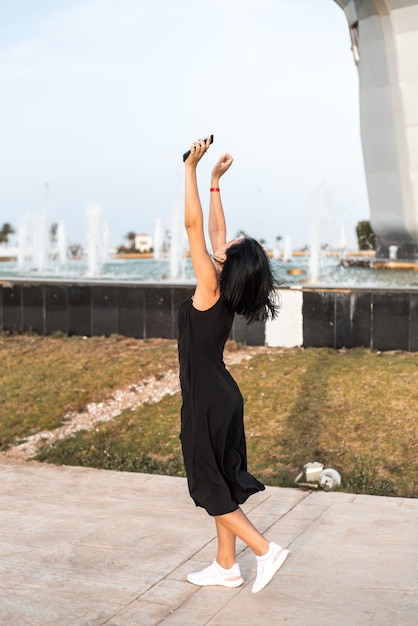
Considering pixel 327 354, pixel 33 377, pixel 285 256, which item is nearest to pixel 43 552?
pixel 33 377

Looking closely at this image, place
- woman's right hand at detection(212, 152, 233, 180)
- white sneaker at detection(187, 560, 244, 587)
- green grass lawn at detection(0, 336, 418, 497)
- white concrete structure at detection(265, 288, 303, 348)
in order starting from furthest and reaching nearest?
white concrete structure at detection(265, 288, 303, 348)
green grass lawn at detection(0, 336, 418, 497)
woman's right hand at detection(212, 152, 233, 180)
white sneaker at detection(187, 560, 244, 587)

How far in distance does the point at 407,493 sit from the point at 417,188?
17.2 m

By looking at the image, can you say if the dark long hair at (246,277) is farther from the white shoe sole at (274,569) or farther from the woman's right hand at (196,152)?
the white shoe sole at (274,569)

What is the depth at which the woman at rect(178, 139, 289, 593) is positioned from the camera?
3.50 metres

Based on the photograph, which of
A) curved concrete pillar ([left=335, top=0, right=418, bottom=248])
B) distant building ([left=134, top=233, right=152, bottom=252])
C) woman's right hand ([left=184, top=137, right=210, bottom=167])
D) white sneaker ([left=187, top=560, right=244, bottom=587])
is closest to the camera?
woman's right hand ([left=184, top=137, right=210, bottom=167])

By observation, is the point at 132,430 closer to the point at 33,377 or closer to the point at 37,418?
the point at 37,418

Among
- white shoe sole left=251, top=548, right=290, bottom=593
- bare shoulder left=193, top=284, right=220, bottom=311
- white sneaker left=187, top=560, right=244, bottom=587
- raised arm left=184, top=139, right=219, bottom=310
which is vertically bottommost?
white sneaker left=187, top=560, right=244, bottom=587

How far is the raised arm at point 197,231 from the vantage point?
3.47 metres

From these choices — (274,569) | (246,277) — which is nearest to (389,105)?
(246,277)

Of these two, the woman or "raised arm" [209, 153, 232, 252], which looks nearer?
the woman

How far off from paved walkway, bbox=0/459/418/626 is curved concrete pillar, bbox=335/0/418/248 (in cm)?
1748

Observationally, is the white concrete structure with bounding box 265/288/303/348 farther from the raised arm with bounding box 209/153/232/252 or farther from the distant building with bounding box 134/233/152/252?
the distant building with bounding box 134/233/152/252

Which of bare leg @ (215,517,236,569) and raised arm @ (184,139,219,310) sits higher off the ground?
raised arm @ (184,139,219,310)

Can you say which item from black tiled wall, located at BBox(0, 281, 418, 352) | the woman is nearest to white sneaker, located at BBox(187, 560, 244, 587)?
the woman
